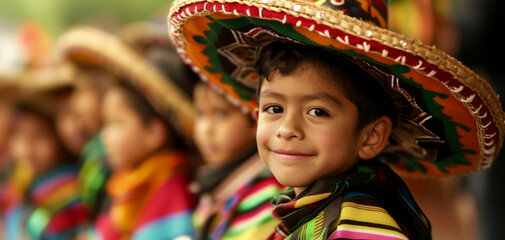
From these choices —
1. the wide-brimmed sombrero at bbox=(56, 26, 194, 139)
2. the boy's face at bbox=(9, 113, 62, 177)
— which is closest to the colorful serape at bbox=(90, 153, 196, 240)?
the wide-brimmed sombrero at bbox=(56, 26, 194, 139)

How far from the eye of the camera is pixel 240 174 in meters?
1.40

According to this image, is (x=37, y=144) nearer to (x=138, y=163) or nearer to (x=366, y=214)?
(x=138, y=163)

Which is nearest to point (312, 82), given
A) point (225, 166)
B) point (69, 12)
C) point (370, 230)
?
point (370, 230)

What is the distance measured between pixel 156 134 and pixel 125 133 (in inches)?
3.6

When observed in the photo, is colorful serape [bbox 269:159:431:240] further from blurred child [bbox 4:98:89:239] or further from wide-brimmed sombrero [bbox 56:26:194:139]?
blurred child [bbox 4:98:89:239]

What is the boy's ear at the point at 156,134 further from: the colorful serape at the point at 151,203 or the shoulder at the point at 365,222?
the shoulder at the point at 365,222

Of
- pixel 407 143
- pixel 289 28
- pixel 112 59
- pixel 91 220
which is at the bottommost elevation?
pixel 91 220

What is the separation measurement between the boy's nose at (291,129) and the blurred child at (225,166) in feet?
1.40

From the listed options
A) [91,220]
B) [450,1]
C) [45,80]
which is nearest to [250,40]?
[91,220]

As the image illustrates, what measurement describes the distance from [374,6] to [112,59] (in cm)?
95

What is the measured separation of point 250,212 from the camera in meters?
1.27

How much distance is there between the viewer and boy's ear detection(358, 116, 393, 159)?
92cm

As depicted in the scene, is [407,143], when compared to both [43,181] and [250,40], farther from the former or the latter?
[43,181]

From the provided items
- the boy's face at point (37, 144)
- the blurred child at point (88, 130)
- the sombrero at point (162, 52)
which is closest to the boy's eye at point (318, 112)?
the sombrero at point (162, 52)
